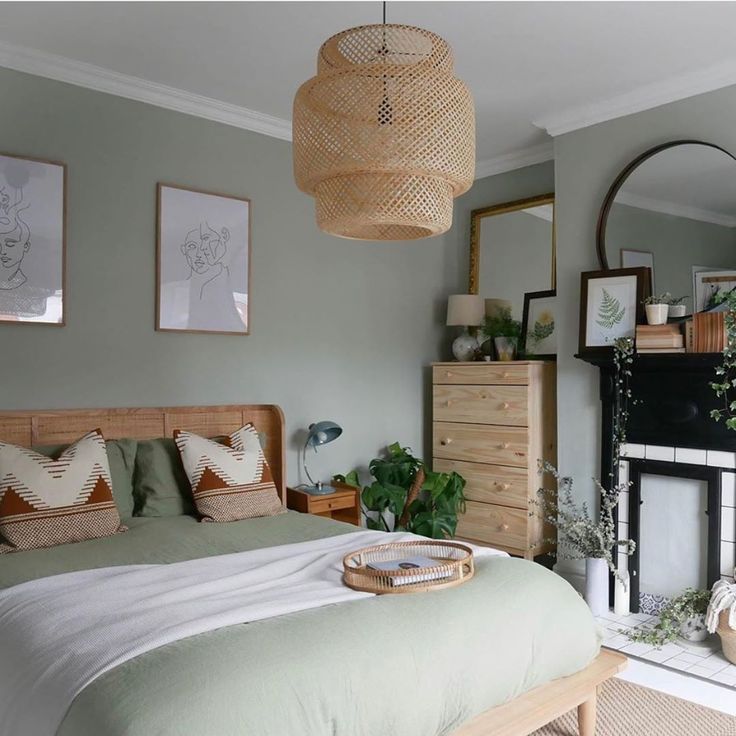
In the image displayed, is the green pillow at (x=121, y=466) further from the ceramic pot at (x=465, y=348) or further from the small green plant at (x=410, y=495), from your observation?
the ceramic pot at (x=465, y=348)

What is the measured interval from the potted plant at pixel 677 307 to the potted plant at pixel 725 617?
1.24 meters

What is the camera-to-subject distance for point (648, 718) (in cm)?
264

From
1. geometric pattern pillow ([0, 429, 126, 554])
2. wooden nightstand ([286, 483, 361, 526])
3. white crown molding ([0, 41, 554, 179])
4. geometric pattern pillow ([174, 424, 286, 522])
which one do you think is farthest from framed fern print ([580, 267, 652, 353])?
geometric pattern pillow ([0, 429, 126, 554])

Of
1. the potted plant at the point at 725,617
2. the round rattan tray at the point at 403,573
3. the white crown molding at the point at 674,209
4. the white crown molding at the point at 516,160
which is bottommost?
the potted plant at the point at 725,617

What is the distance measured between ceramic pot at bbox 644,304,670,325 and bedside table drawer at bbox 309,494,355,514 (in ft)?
5.80

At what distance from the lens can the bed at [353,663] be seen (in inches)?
63.4

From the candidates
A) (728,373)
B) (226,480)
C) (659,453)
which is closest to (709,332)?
(728,373)

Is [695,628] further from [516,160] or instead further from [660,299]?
[516,160]

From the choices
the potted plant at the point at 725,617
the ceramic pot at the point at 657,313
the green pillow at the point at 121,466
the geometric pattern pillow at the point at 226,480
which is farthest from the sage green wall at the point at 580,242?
the green pillow at the point at 121,466

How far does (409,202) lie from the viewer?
2.08m

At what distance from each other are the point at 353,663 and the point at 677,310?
8.16 ft

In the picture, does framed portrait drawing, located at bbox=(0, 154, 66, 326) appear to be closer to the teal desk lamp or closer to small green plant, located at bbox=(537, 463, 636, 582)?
the teal desk lamp

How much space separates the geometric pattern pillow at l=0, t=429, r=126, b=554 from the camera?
8.84 ft

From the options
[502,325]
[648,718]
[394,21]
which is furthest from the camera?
[502,325]
